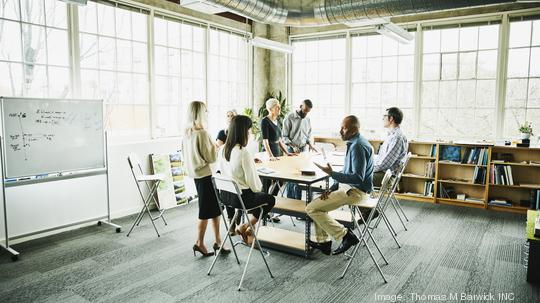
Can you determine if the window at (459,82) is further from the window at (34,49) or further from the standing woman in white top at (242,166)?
the window at (34,49)

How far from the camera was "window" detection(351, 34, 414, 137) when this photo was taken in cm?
734

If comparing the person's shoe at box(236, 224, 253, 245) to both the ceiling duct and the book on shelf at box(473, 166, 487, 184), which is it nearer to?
the ceiling duct

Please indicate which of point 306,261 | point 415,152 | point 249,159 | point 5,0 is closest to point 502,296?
point 306,261

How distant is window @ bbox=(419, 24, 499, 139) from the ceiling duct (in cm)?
216

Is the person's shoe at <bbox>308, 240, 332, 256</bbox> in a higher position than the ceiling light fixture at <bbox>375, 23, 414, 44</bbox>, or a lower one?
lower

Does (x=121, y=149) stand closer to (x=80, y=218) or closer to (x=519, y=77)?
(x=80, y=218)

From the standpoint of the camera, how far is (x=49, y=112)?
4438 millimetres

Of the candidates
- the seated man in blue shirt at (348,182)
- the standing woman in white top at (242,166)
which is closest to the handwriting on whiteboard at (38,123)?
the standing woman in white top at (242,166)

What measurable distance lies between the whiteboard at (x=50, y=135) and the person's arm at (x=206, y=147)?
1.77 meters

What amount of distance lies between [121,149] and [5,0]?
223 cm

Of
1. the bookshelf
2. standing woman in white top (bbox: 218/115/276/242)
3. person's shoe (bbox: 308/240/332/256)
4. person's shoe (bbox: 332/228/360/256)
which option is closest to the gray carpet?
person's shoe (bbox: 308/240/332/256)

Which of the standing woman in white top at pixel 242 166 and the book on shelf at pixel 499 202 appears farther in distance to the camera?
the book on shelf at pixel 499 202

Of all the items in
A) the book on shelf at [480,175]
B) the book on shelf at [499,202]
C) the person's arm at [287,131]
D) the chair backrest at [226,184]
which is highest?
the person's arm at [287,131]

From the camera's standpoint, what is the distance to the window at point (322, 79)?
806 centimetres
